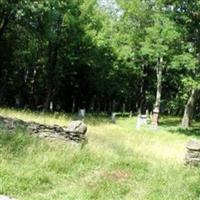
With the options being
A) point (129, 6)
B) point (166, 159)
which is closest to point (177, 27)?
point (129, 6)

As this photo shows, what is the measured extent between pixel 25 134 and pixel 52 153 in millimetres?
1971

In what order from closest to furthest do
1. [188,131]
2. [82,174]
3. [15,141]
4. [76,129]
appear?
[82,174] → [15,141] → [76,129] → [188,131]

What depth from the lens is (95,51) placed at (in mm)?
49469

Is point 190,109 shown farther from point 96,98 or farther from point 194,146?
point 96,98

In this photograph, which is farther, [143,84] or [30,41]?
[143,84]

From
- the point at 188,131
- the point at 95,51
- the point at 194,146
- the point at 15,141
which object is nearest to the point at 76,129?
the point at 15,141

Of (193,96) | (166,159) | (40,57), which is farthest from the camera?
(40,57)

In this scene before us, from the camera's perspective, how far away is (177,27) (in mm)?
33594

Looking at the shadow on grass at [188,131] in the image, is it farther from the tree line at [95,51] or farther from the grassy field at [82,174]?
the grassy field at [82,174]

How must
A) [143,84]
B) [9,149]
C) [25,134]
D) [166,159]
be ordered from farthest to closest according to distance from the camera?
[143,84], [166,159], [25,134], [9,149]

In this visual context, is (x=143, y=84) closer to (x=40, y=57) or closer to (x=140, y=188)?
(x=40, y=57)

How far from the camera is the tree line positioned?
34469 mm

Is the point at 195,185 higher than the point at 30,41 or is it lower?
lower

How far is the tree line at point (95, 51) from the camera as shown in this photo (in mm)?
34469
